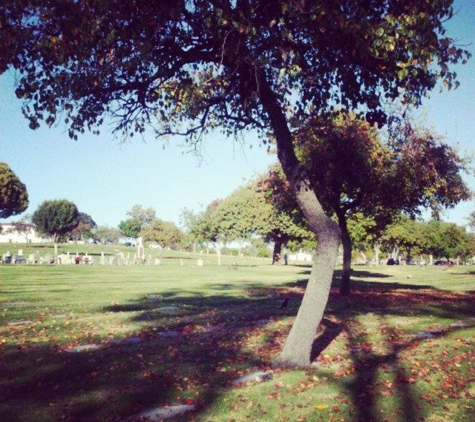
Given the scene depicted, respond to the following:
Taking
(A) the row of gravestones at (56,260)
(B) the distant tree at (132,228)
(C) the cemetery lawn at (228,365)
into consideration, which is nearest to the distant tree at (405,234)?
(A) the row of gravestones at (56,260)

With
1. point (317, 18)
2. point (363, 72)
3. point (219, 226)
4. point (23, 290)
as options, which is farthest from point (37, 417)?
point (219, 226)

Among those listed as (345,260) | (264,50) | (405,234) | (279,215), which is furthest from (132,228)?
(264,50)

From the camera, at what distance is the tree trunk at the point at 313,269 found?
730 cm

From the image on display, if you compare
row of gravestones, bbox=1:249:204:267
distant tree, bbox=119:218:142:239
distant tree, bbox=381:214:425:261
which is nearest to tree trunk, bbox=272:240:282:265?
row of gravestones, bbox=1:249:204:267

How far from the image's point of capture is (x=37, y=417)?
5.10 m

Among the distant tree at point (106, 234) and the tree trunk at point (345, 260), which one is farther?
the distant tree at point (106, 234)

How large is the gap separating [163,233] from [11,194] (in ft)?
102

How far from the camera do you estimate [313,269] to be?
750 cm

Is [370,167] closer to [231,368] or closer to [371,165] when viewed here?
[371,165]

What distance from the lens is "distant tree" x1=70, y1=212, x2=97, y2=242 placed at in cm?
15188

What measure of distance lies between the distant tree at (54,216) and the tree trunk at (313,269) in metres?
98.7

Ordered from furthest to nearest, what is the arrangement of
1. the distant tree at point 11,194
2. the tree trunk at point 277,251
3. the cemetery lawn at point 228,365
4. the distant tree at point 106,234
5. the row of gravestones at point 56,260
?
the distant tree at point 106,234 < the distant tree at point 11,194 < the tree trunk at point 277,251 < the row of gravestones at point 56,260 < the cemetery lawn at point 228,365

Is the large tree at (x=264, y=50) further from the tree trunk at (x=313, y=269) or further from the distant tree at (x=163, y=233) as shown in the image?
the distant tree at (x=163, y=233)

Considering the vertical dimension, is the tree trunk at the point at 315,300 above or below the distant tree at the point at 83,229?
below
